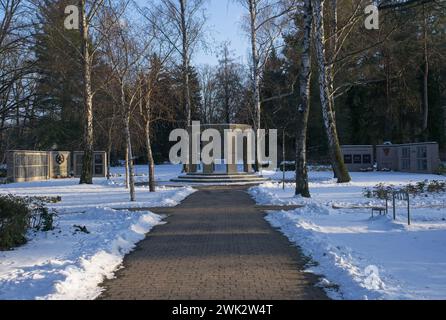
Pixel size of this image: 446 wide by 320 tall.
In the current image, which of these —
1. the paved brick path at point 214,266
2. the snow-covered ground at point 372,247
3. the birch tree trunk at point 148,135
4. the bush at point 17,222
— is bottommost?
the paved brick path at point 214,266

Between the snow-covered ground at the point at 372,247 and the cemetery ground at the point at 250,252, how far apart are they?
0.7 inches

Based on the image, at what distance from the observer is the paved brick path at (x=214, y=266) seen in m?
7.08

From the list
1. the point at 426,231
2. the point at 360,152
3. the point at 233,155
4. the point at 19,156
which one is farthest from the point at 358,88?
the point at 426,231

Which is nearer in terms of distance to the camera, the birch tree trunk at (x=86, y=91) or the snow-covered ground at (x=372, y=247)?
the snow-covered ground at (x=372, y=247)

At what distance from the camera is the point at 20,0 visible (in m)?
23.6

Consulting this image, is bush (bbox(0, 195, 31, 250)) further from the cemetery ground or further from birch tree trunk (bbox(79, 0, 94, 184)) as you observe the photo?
birch tree trunk (bbox(79, 0, 94, 184))

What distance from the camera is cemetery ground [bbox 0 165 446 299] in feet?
23.6

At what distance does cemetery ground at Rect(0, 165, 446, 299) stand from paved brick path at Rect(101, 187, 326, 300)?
0.02 m

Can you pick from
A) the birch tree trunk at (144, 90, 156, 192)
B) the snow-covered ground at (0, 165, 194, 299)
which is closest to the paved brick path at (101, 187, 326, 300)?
the snow-covered ground at (0, 165, 194, 299)

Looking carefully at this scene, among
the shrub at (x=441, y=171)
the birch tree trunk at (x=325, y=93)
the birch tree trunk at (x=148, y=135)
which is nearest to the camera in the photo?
the birch tree trunk at (x=148, y=135)

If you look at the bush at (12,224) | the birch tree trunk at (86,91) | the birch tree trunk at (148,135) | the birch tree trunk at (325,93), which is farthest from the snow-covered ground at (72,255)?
the birch tree trunk at (325,93)

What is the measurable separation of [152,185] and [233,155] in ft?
38.0

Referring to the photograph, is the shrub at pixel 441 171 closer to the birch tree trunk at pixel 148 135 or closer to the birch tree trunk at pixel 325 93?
the birch tree trunk at pixel 325 93

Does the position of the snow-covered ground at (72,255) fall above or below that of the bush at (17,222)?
below
